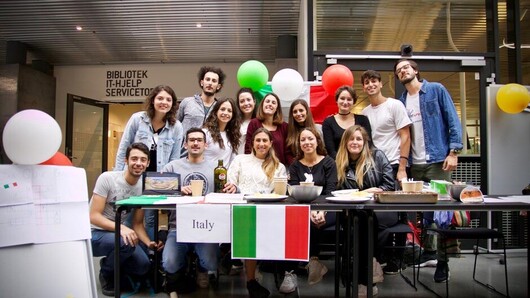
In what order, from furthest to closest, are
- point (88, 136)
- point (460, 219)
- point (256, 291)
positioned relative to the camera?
point (88, 136) < point (460, 219) < point (256, 291)

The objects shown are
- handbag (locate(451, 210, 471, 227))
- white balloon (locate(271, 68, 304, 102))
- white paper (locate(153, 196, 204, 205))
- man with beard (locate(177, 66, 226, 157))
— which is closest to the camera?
white paper (locate(153, 196, 204, 205))

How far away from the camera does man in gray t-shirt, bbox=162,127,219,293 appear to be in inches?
99.0

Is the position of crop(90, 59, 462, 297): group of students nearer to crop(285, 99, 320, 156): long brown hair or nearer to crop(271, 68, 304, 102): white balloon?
crop(285, 99, 320, 156): long brown hair

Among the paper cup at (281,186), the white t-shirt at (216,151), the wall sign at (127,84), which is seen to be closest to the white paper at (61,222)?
the paper cup at (281,186)

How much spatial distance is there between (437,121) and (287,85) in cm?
126

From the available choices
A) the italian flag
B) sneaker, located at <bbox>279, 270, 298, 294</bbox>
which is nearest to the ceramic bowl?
the italian flag

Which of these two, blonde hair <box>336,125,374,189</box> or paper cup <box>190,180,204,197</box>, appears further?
blonde hair <box>336,125,374,189</box>

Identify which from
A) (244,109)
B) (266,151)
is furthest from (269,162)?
(244,109)

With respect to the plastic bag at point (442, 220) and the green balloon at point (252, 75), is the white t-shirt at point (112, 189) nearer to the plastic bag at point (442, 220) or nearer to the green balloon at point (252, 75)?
the green balloon at point (252, 75)

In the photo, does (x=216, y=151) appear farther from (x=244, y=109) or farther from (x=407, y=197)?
(x=407, y=197)

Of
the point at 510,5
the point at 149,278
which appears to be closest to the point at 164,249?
the point at 149,278

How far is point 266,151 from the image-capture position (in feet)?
8.77

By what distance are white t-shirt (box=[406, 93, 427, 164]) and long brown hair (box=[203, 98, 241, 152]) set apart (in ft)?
4.49

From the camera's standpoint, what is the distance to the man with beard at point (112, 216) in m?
2.49
